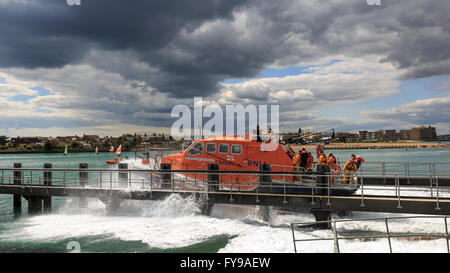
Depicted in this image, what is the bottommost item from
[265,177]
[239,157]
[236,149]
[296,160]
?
[265,177]

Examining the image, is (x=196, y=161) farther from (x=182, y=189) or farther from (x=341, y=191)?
(x=341, y=191)

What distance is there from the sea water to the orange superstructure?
1556mm

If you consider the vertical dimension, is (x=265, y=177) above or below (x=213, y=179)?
above

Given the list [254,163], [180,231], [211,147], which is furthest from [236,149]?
[180,231]

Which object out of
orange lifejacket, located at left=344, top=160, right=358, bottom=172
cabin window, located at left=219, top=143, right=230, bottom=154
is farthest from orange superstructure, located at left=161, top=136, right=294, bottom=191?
orange lifejacket, located at left=344, top=160, right=358, bottom=172

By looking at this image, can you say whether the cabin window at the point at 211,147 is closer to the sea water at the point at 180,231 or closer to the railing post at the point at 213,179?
the railing post at the point at 213,179

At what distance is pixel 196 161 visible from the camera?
50.0 feet

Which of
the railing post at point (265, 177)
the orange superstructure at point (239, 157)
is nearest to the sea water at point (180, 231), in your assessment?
the orange superstructure at point (239, 157)

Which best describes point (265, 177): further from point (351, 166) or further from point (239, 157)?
point (351, 166)

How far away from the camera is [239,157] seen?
14.6m

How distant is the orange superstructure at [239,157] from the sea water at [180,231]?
1556 mm

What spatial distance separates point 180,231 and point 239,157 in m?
4.21

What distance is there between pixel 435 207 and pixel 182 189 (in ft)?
33.3

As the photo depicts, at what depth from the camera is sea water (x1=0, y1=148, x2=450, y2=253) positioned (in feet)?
36.9
